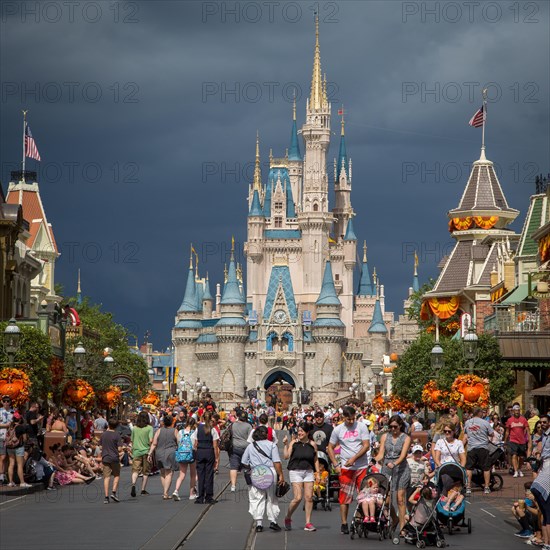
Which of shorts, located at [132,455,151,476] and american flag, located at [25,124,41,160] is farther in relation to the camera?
american flag, located at [25,124,41,160]

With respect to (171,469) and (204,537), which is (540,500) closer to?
(204,537)

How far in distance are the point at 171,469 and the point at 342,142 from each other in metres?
166

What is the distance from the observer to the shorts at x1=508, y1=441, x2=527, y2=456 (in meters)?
27.0

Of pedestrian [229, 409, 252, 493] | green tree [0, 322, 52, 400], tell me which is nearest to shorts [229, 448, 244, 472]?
pedestrian [229, 409, 252, 493]

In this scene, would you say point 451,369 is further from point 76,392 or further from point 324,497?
point 324,497

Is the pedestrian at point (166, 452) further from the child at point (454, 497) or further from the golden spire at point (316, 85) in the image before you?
the golden spire at point (316, 85)

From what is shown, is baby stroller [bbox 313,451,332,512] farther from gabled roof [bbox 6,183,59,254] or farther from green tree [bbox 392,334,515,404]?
gabled roof [bbox 6,183,59,254]

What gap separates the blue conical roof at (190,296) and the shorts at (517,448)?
5644 inches

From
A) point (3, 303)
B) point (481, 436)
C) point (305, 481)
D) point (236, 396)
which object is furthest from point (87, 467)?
point (236, 396)

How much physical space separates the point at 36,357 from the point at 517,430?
46.7 feet

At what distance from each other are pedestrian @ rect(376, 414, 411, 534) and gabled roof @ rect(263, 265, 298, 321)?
141880mm

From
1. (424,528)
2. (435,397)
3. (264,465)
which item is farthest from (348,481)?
(435,397)

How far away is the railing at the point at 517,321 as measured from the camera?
4325 centimetres

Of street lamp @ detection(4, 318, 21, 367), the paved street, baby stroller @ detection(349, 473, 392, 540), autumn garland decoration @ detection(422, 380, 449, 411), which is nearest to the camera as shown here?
the paved street
